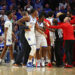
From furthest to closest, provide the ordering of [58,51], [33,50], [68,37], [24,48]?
[58,51] → [24,48] → [68,37] → [33,50]

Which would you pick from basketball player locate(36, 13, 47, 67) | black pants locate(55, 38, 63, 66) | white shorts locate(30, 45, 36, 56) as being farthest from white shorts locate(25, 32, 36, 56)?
black pants locate(55, 38, 63, 66)

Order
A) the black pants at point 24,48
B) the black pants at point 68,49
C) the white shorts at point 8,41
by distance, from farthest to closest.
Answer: the white shorts at point 8,41
the black pants at point 24,48
the black pants at point 68,49

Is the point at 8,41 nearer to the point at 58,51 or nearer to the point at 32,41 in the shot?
the point at 32,41

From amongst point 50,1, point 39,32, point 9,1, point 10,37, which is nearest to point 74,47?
point 39,32

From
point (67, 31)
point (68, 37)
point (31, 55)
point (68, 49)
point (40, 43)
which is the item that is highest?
point (67, 31)

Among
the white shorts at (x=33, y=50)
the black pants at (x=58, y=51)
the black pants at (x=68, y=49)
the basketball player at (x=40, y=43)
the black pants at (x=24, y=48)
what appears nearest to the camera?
the white shorts at (x=33, y=50)

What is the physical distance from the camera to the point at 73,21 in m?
8.44

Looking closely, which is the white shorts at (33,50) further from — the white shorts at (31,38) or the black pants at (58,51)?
the black pants at (58,51)

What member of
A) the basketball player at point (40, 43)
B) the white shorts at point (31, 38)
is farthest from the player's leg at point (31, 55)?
the basketball player at point (40, 43)

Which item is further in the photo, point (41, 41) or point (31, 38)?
point (41, 41)

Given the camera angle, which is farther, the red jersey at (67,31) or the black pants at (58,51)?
the black pants at (58,51)

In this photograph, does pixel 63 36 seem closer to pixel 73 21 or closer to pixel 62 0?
pixel 73 21

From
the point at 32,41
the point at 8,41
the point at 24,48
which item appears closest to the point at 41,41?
the point at 32,41

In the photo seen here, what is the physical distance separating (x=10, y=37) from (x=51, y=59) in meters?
1.62
